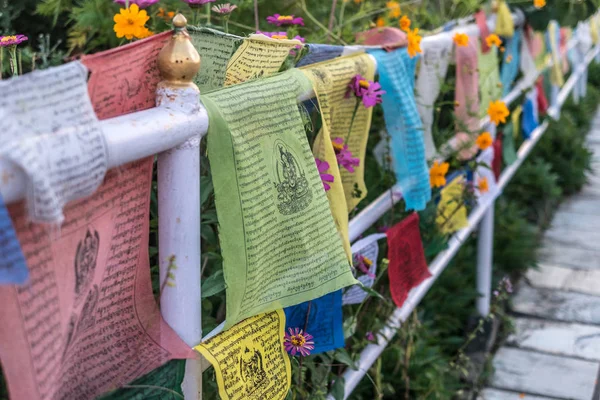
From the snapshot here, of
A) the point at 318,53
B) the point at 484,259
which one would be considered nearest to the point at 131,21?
the point at 318,53

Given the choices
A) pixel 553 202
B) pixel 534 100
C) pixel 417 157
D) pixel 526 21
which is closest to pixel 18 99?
pixel 417 157

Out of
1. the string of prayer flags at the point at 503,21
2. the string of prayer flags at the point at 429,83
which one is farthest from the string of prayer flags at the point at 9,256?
the string of prayer flags at the point at 503,21

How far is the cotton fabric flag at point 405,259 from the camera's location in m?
1.77

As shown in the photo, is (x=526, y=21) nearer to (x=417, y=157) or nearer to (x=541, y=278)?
(x=541, y=278)

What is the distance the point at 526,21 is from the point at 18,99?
9.08ft

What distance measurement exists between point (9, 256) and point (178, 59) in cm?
35

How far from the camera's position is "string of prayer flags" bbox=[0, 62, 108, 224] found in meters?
0.64

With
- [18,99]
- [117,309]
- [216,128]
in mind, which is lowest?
[117,309]

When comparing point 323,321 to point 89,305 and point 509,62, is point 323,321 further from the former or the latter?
point 509,62

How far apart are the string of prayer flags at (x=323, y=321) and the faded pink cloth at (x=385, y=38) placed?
60 centimetres

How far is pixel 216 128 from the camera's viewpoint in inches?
37.4

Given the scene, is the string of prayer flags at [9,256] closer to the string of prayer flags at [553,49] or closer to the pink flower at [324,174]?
the pink flower at [324,174]

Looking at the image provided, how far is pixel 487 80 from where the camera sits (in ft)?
7.84

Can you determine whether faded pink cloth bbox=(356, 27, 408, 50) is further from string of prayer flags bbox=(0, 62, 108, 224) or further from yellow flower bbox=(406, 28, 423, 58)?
string of prayer flags bbox=(0, 62, 108, 224)
